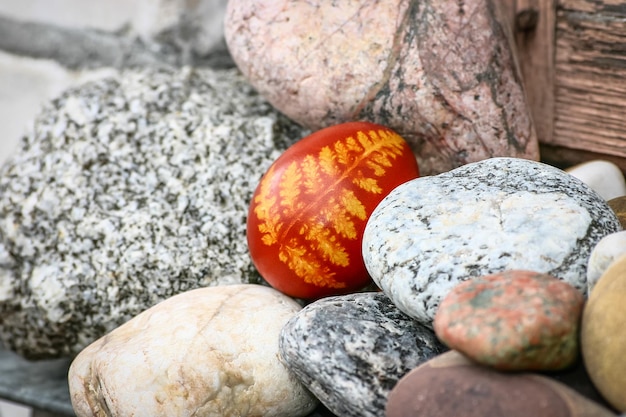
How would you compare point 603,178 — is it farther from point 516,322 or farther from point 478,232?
point 516,322

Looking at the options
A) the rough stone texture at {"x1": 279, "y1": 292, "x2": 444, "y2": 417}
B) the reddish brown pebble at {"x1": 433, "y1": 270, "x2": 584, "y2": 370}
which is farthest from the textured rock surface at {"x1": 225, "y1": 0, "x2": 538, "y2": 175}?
the reddish brown pebble at {"x1": 433, "y1": 270, "x2": 584, "y2": 370}

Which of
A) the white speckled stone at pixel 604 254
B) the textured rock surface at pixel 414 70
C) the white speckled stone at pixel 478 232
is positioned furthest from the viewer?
the textured rock surface at pixel 414 70

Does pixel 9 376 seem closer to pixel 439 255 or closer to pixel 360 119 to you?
pixel 360 119

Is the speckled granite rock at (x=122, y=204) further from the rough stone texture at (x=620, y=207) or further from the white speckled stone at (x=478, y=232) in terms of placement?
the rough stone texture at (x=620, y=207)

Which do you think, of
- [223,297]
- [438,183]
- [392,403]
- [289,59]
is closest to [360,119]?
[289,59]

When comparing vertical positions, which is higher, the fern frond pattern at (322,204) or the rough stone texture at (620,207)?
the fern frond pattern at (322,204)

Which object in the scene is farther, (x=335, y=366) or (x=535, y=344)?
(x=335, y=366)

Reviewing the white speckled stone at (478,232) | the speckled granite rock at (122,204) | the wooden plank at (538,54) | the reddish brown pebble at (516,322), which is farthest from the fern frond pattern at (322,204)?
the wooden plank at (538,54)
